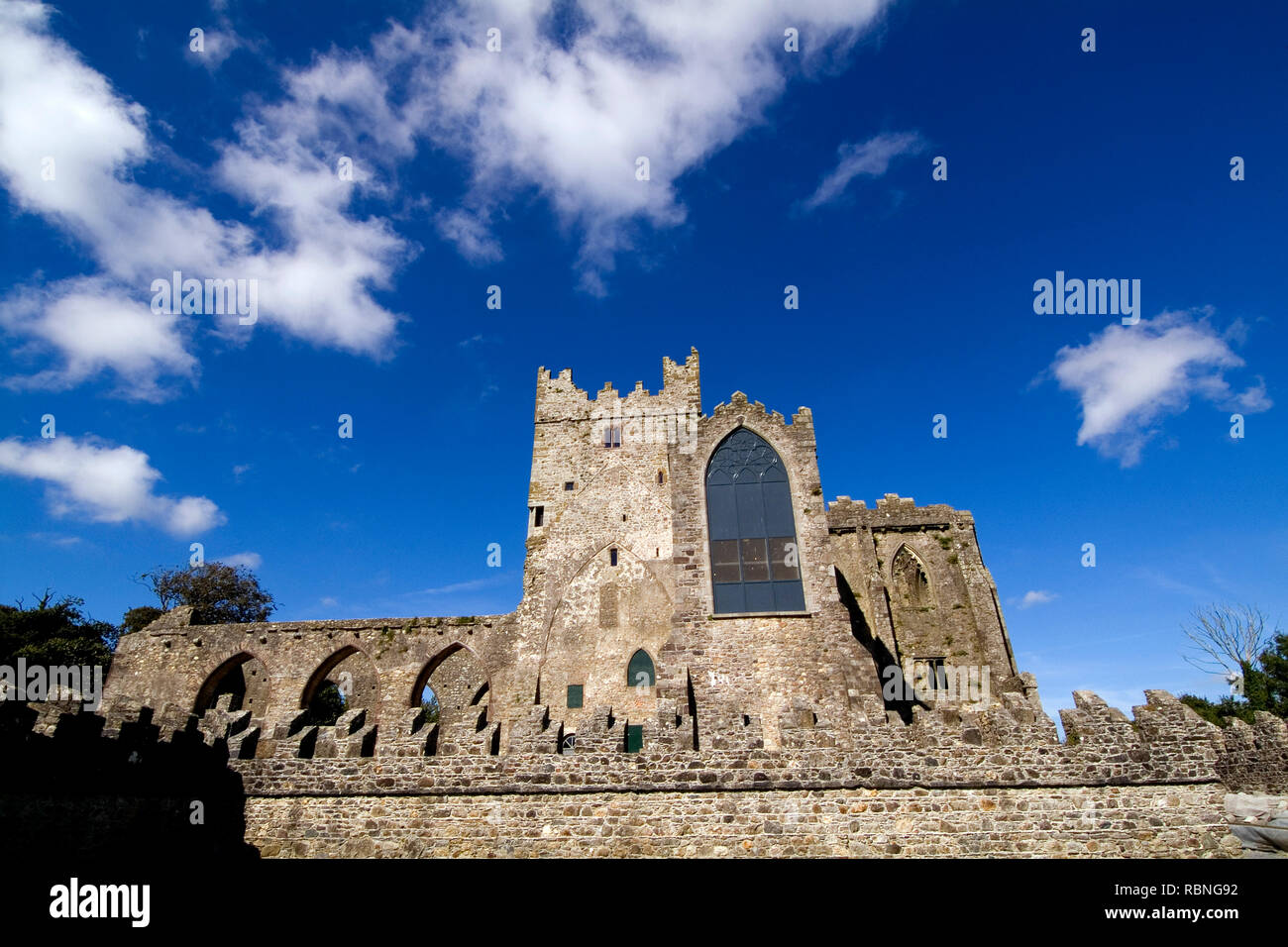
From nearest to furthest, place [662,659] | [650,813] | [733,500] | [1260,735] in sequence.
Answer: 1. [650,813]
2. [1260,735]
3. [662,659]
4. [733,500]

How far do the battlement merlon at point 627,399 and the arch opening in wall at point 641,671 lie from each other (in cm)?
1103

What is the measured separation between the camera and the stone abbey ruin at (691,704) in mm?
9133

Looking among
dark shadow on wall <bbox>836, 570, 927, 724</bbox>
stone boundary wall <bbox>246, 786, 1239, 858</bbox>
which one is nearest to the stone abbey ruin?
stone boundary wall <bbox>246, 786, 1239, 858</bbox>

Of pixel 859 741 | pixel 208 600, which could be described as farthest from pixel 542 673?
pixel 208 600

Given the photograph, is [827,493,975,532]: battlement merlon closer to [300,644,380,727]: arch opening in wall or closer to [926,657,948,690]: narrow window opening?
→ [926,657,948,690]: narrow window opening

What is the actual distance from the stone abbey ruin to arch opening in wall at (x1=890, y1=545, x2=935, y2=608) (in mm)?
131

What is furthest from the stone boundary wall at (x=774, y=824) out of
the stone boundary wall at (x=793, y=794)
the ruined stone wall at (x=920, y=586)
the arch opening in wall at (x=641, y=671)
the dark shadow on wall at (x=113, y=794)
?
the ruined stone wall at (x=920, y=586)

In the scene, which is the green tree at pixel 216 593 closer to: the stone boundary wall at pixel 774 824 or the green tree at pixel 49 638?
the green tree at pixel 49 638

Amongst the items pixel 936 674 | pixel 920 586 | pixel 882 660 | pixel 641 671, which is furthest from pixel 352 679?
pixel 920 586

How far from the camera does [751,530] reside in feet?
55.4
